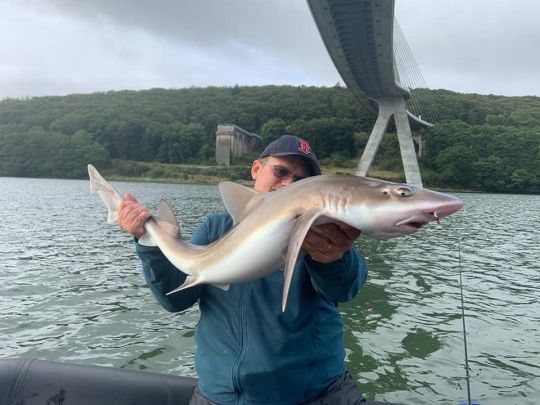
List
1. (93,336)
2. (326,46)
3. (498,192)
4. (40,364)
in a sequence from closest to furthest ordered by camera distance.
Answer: (40,364), (93,336), (326,46), (498,192)

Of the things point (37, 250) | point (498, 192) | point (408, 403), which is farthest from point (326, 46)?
point (498, 192)

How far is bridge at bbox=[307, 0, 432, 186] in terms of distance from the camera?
40719 mm

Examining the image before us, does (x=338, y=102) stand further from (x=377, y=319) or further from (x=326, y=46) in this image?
(x=377, y=319)

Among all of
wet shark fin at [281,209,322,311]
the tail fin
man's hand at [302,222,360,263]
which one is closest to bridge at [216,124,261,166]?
the tail fin

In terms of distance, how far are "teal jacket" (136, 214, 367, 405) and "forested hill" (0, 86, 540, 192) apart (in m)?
80.2

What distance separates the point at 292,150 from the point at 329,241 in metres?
0.96

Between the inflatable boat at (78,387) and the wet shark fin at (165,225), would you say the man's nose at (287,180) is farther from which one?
the inflatable boat at (78,387)

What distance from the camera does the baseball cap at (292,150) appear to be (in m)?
3.29

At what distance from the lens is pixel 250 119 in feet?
438

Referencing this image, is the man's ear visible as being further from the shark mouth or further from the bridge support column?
the bridge support column

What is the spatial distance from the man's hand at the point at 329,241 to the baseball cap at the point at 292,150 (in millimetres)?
911

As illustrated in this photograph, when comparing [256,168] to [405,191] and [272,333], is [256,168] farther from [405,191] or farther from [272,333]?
[405,191]

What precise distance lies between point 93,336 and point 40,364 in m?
4.90

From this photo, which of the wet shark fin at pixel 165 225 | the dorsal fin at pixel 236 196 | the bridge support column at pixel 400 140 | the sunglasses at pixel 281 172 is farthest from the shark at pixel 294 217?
the bridge support column at pixel 400 140
